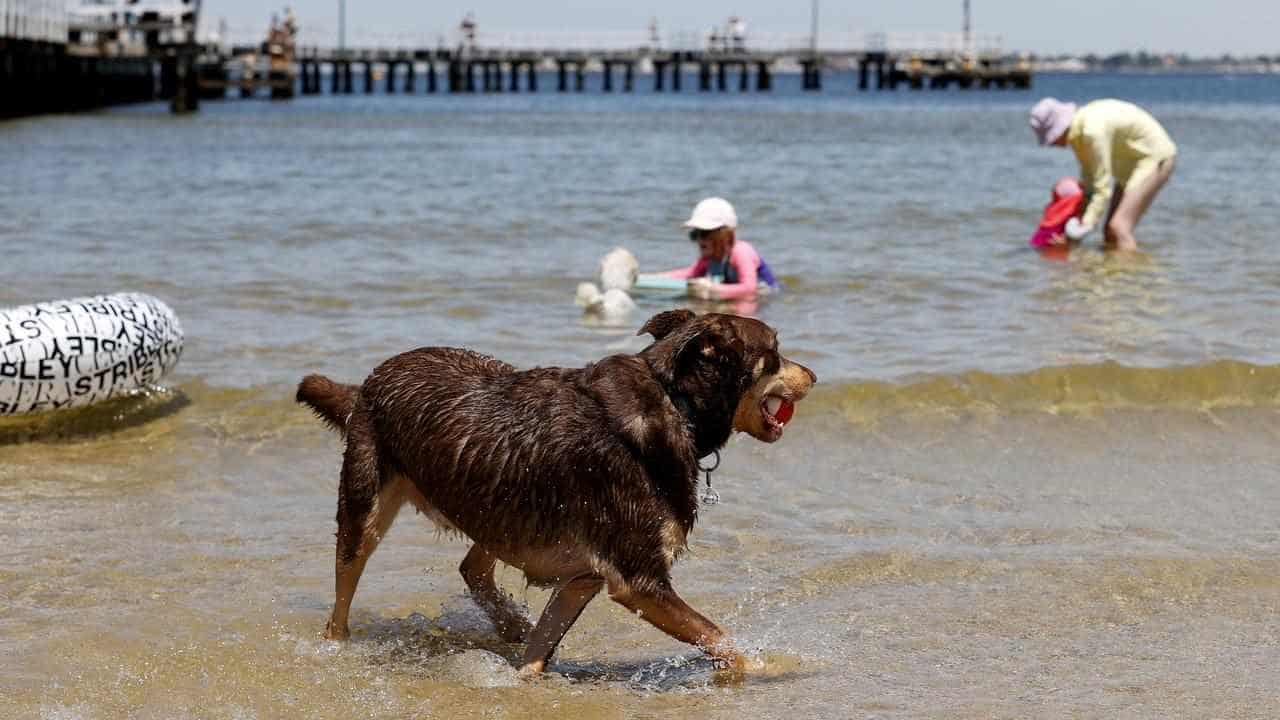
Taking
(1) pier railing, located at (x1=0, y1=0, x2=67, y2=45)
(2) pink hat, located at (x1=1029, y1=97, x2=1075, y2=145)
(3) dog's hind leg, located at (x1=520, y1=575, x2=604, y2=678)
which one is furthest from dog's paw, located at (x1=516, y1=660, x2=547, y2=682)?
(1) pier railing, located at (x1=0, y1=0, x2=67, y2=45)

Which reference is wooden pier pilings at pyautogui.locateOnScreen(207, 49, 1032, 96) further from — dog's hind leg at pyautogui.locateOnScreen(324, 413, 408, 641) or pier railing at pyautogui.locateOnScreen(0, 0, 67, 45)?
dog's hind leg at pyautogui.locateOnScreen(324, 413, 408, 641)

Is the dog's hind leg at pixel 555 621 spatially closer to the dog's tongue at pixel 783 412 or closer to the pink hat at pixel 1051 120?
the dog's tongue at pixel 783 412

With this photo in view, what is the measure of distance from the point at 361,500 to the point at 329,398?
57 cm

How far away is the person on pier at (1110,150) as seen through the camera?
15414 mm

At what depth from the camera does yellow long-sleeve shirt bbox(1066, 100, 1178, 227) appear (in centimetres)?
1537

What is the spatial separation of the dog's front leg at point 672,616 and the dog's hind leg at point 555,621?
0.62 feet

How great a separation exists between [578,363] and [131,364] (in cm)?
307

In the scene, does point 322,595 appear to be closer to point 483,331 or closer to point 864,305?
point 483,331

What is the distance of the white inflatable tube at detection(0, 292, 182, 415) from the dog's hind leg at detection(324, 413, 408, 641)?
12.1 feet

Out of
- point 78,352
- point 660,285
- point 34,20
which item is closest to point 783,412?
point 78,352

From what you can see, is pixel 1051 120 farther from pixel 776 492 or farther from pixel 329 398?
pixel 329 398

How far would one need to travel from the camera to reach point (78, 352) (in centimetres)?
900

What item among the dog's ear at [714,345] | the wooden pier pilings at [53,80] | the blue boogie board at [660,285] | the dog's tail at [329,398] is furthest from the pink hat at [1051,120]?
the wooden pier pilings at [53,80]

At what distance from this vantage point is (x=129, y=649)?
592cm
